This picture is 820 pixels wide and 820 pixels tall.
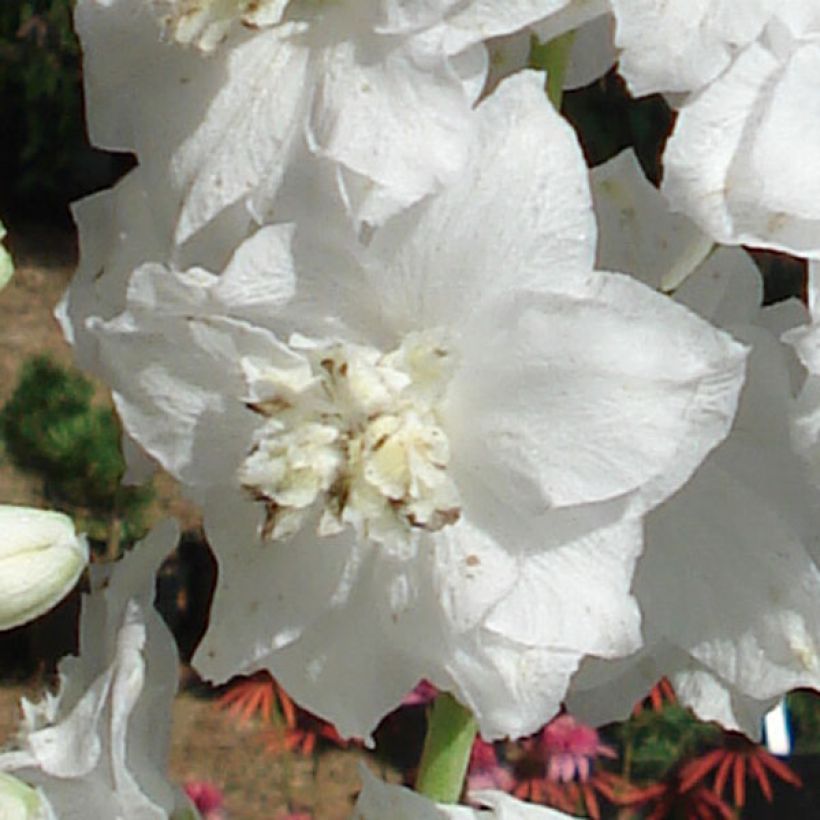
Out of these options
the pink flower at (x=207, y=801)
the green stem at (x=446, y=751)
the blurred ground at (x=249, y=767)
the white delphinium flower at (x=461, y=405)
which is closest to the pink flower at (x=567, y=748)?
the pink flower at (x=207, y=801)

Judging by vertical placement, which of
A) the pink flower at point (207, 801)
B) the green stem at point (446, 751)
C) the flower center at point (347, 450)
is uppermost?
the flower center at point (347, 450)

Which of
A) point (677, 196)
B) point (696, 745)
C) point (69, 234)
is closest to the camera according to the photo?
point (677, 196)

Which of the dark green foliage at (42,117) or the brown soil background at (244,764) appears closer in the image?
the brown soil background at (244,764)

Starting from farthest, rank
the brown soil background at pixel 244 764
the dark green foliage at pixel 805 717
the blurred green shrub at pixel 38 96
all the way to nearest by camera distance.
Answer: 1. the blurred green shrub at pixel 38 96
2. the brown soil background at pixel 244 764
3. the dark green foliage at pixel 805 717

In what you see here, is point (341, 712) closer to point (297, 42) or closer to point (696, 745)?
point (297, 42)

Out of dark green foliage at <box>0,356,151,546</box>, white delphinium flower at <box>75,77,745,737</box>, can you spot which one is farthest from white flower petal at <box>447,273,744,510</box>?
dark green foliage at <box>0,356,151,546</box>

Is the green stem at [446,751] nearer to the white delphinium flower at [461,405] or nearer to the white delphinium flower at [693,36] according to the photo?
the white delphinium flower at [461,405]

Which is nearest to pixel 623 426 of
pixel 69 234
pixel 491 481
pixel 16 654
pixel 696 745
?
pixel 491 481
